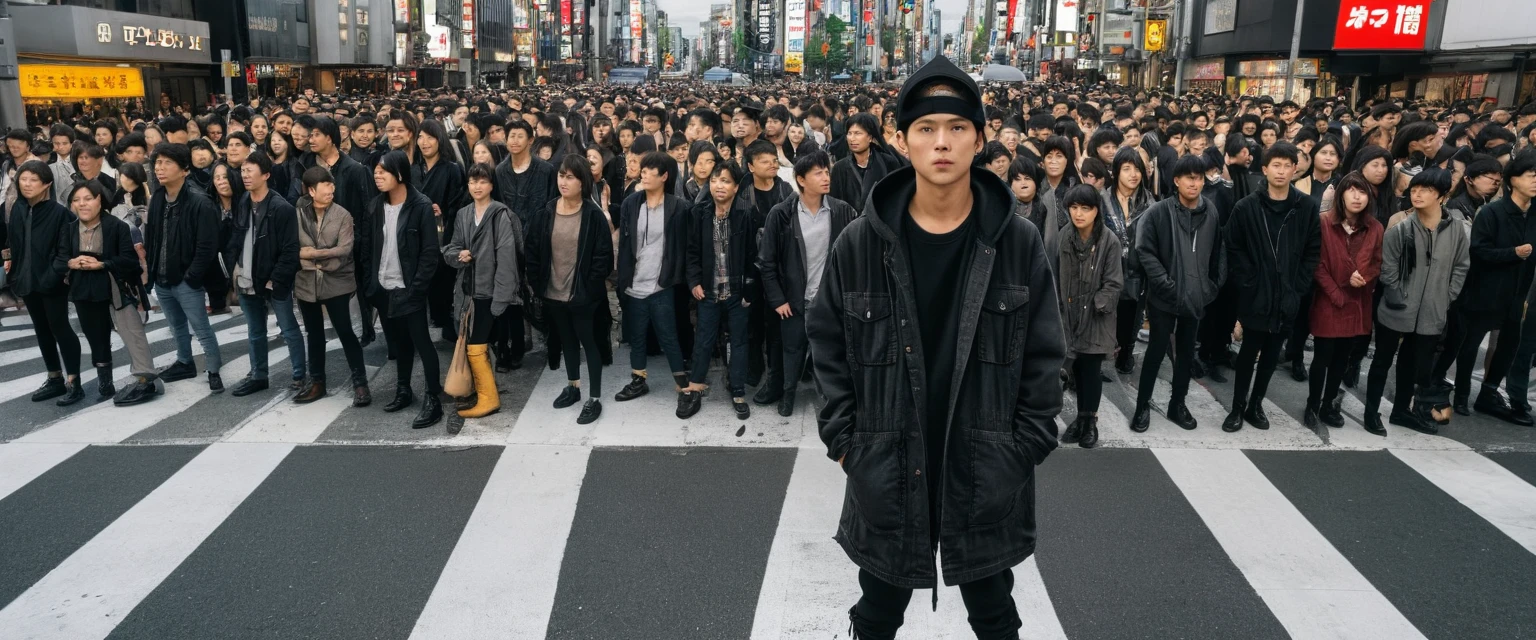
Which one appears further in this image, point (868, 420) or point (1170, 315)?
point (1170, 315)

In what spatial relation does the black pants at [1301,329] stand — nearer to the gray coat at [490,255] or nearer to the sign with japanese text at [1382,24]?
the gray coat at [490,255]

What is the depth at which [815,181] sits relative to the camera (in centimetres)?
669

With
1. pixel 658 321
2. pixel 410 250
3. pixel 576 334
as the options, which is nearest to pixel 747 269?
pixel 658 321

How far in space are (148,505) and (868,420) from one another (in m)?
4.73

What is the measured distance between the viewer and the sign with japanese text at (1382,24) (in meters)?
33.5

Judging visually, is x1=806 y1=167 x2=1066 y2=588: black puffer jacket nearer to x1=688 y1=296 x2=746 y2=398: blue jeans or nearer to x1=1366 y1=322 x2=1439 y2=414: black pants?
x1=688 y1=296 x2=746 y2=398: blue jeans

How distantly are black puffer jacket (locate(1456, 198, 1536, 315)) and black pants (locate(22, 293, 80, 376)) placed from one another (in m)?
10.0

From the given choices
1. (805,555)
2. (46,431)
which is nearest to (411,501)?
(805,555)

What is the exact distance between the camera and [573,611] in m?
4.46

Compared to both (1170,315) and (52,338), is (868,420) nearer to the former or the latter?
(1170,315)

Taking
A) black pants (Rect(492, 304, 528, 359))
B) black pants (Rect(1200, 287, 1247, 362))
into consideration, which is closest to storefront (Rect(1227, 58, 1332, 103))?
black pants (Rect(1200, 287, 1247, 362))

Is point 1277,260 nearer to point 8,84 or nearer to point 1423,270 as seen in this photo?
point 1423,270

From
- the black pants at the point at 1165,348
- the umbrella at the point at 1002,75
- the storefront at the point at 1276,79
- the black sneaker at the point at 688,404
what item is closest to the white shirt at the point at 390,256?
the black sneaker at the point at 688,404

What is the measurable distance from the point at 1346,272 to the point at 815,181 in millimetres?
3557
